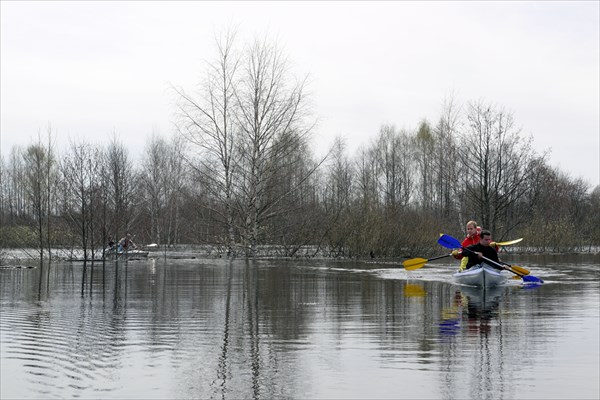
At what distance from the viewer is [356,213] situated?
132 feet

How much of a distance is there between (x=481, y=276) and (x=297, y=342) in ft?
36.7

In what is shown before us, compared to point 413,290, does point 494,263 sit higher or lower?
higher

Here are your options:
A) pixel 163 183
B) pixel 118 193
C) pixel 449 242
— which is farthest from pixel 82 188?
pixel 163 183

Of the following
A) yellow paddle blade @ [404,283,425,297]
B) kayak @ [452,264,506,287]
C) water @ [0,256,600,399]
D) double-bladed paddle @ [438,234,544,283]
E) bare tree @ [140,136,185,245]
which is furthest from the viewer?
bare tree @ [140,136,185,245]

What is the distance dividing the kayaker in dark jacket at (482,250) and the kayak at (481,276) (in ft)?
2.73

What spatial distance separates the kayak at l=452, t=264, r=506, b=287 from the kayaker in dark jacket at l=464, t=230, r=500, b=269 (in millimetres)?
832

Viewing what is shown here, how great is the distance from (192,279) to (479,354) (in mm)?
15331

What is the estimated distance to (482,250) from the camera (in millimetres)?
23391

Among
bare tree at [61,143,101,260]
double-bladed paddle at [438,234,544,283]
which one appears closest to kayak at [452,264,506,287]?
double-bladed paddle at [438,234,544,283]

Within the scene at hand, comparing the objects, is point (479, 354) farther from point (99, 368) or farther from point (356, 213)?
point (356, 213)

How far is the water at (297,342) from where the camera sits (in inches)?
323

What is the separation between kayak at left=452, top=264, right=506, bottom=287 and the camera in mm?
21297

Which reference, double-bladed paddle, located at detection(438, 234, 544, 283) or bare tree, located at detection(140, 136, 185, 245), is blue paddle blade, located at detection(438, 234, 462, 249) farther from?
bare tree, located at detection(140, 136, 185, 245)

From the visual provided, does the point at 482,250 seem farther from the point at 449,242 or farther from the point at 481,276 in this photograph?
the point at 481,276
